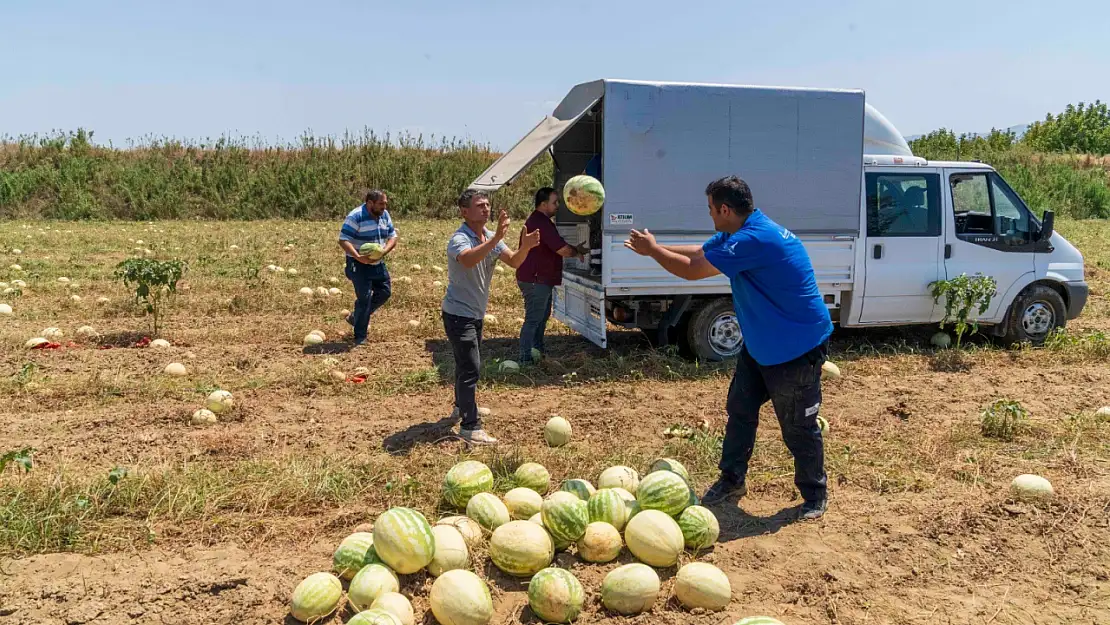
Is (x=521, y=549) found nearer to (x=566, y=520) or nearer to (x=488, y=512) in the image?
(x=566, y=520)

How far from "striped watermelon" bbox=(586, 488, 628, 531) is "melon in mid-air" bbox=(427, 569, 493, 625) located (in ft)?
3.16

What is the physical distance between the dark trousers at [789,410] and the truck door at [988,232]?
5460mm

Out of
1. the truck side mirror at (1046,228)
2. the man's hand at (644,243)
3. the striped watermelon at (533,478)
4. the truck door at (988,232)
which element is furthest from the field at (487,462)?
the man's hand at (644,243)

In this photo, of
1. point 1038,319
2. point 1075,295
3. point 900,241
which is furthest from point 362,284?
point 1075,295

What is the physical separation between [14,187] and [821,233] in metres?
28.6

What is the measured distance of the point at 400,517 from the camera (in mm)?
3902

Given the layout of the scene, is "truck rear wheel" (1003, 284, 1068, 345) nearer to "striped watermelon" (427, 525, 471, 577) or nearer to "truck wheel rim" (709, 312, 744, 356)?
"truck wheel rim" (709, 312, 744, 356)

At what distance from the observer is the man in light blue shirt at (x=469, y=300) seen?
20.3 ft

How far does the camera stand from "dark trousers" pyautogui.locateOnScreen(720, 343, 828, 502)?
4723 mm

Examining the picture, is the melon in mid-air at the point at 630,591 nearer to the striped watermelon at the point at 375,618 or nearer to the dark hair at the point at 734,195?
the striped watermelon at the point at 375,618

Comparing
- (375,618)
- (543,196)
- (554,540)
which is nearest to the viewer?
(375,618)

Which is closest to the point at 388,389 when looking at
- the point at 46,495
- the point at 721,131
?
the point at 46,495

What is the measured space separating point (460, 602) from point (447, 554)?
0.47 meters

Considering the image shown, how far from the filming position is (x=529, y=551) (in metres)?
4.00
